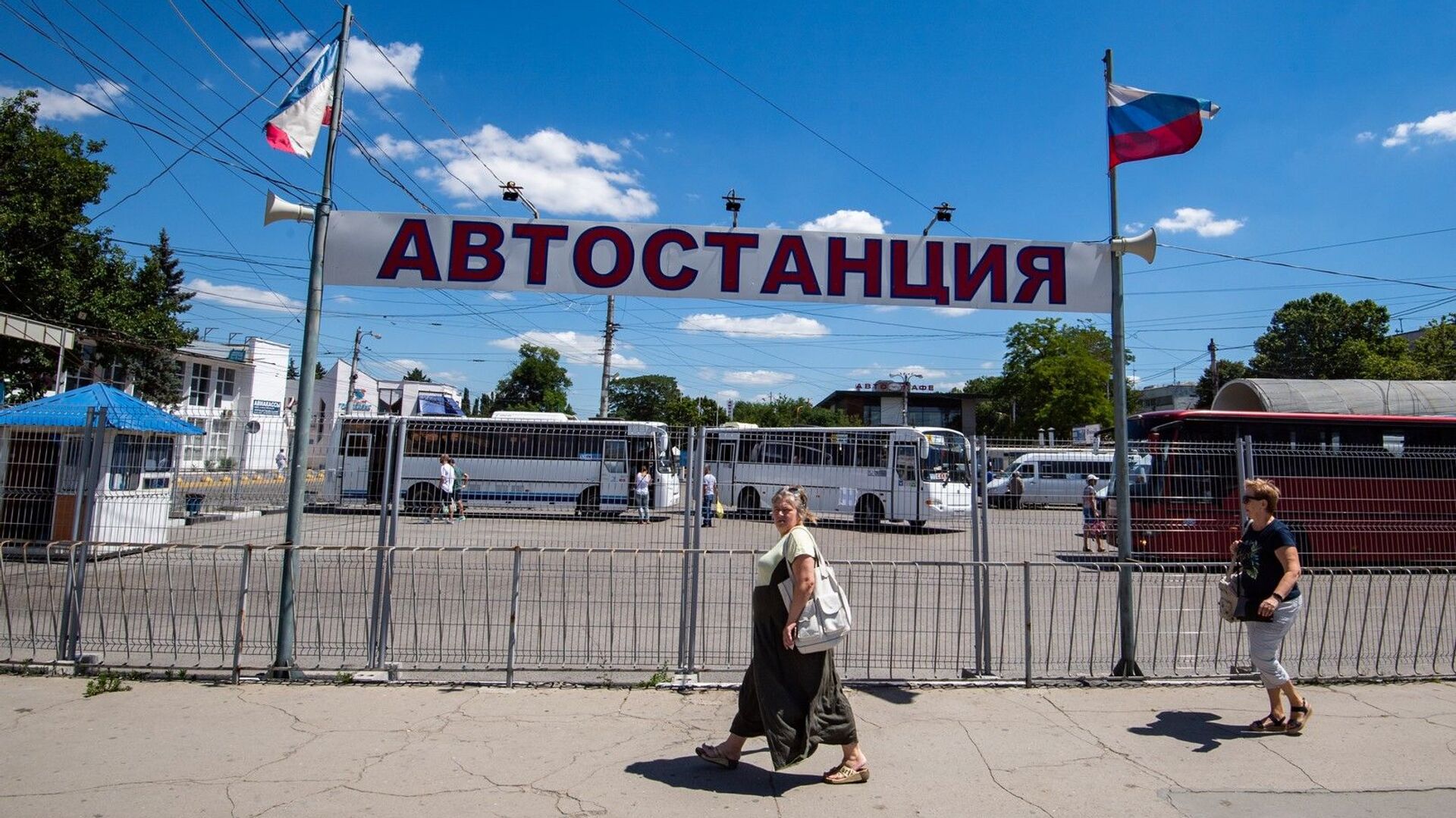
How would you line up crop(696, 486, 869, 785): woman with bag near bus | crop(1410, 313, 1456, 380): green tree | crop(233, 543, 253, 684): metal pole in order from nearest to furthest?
crop(696, 486, 869, 785): woman with bag near bus
crop(233, 543, 253, 684): metal pole
crop(1410, 313, 1456, 380): green tree

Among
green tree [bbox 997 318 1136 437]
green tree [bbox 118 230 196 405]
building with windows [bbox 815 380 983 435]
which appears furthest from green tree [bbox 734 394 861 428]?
green tree [bbox 118 230 196 405]

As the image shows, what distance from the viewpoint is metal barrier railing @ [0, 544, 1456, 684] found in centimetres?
655

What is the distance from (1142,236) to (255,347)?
1809 inches

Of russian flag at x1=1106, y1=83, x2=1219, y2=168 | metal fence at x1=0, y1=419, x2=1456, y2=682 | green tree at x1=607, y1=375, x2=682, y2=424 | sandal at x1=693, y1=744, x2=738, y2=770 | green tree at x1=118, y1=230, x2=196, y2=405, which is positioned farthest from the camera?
green tree at x1=607, y1=375, x2=682, y2=424

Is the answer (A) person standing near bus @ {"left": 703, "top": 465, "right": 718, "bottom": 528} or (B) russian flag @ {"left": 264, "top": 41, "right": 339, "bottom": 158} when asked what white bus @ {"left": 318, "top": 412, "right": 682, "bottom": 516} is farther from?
(B) russian flag @ {"left": 264, "top": 41, "right": 339, "bottom": 158}

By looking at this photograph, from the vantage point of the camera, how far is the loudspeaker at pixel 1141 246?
7125mm

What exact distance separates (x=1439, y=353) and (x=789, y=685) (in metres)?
39.2

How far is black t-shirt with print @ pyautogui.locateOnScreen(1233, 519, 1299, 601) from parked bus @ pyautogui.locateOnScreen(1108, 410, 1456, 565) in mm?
2231

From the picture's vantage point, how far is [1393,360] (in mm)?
34750

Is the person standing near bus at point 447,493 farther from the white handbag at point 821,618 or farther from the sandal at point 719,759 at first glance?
the white handbag at point 821,618

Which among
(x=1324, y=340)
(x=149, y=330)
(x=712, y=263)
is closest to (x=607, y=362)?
(x=149, y=330)

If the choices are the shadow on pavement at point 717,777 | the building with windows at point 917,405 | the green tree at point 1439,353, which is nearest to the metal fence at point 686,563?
the shadow on pavement at point 717,777

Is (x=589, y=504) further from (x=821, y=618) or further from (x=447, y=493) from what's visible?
(x=821, y=618)

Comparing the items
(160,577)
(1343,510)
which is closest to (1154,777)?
(1343,510)
